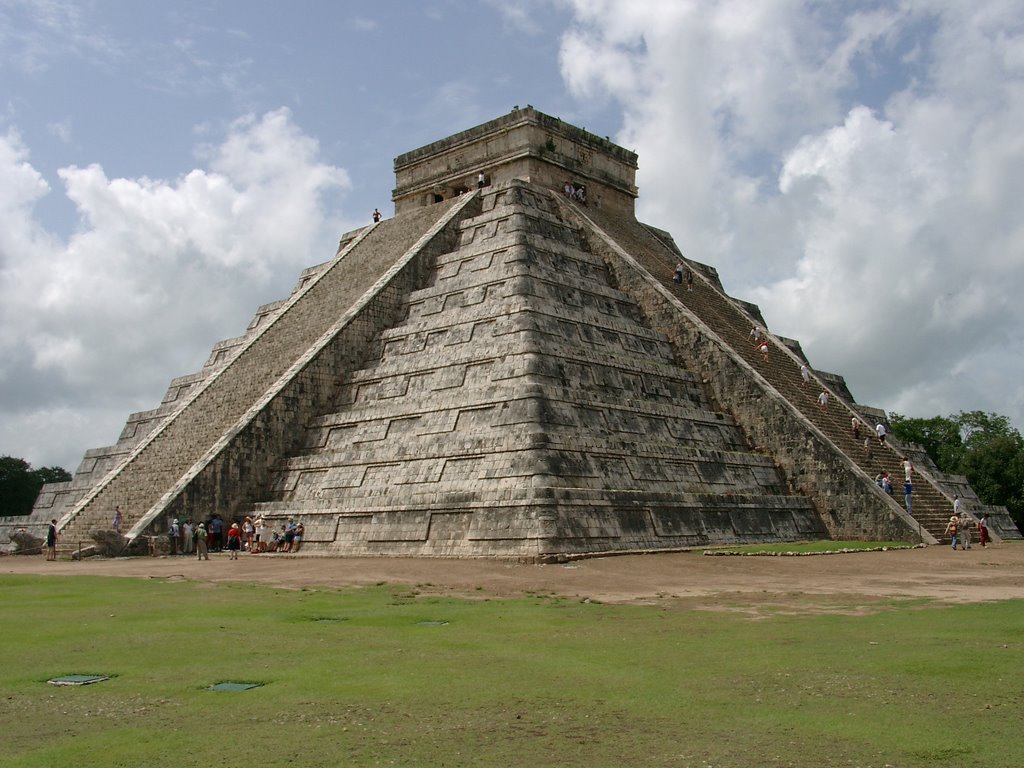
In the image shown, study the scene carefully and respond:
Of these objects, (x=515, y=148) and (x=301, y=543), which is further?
(x=515, y=148)

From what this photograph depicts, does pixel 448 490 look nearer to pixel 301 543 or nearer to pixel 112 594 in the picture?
pixel 301 543

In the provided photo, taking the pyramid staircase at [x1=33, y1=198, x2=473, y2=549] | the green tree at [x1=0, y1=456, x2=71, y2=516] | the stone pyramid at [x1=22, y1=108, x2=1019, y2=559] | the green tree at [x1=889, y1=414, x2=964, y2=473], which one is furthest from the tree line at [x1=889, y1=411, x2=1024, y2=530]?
the green tree at [x1=0, y1=456, x2=71, y2=516]

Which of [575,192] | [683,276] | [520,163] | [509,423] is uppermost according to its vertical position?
[520,163]

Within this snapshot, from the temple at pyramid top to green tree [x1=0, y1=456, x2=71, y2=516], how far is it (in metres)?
32.4

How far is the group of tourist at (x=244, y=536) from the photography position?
1948 cm

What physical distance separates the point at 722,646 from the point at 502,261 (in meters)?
16.3

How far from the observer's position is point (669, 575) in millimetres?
14367

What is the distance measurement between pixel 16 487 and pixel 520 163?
3839 cm

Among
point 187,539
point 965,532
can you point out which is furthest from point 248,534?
point 965,532

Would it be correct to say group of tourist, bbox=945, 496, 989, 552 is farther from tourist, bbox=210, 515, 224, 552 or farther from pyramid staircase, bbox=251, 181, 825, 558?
tourist, bbox=210, 515, 224, 552

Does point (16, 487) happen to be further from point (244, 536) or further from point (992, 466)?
point (992, 466)

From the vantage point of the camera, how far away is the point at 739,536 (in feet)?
63.7

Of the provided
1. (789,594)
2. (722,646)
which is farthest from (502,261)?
(722,646)

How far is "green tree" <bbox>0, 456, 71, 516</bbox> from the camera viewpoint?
53344 mm
